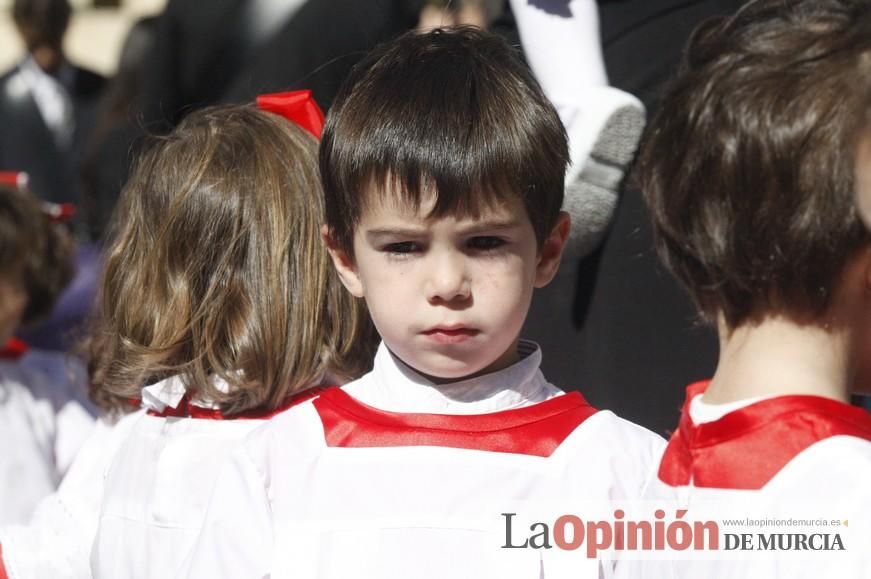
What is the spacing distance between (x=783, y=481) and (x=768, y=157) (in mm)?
347

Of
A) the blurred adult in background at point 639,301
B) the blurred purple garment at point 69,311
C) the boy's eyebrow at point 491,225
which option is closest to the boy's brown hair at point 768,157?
the boy's eyebrow at point 491,225

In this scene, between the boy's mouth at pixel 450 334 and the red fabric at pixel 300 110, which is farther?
the red fabric at pixel 300 110

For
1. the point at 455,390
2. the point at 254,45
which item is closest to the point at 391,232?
the point at 455,390

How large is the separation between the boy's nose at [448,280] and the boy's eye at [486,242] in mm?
36

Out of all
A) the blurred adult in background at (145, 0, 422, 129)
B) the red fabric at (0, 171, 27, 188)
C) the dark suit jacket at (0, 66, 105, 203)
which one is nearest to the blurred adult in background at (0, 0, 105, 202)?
the dark suit jacket at (0, 66, 105, 203)

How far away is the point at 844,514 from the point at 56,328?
10.6ft

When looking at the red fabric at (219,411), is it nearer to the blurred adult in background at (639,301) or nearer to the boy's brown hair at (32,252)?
the blurred adult in background at (639,301)

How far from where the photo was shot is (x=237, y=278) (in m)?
2.25

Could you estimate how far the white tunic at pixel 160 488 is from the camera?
2225 millimetres

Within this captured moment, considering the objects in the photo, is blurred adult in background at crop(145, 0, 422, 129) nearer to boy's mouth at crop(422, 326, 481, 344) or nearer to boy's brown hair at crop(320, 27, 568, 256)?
boy's brown hair at crop(320, 27, 568, 256)

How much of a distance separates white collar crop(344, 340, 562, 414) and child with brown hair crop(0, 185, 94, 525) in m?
1.61

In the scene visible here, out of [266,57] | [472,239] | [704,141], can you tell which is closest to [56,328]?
[266,57]

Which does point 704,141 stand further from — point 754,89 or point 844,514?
point 844,514

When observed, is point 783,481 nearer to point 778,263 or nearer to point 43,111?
point 778,263
